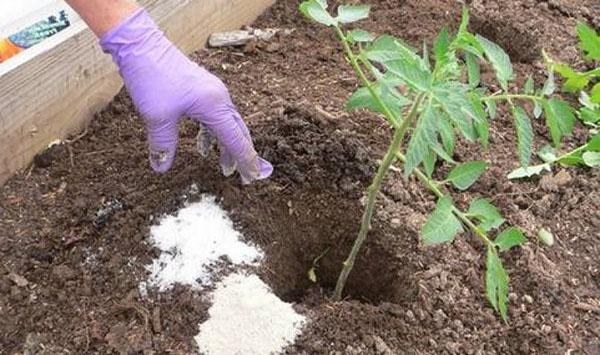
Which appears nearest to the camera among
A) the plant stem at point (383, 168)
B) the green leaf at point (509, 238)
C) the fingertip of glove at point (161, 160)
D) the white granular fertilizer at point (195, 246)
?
the plant stem at point (383, 168)

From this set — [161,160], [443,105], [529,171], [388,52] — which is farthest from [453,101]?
[529,171]

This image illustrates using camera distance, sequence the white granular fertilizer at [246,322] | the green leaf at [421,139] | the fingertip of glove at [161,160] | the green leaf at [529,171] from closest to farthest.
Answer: the green leaf at [421,139], the white granular fertilizer at [246,322], the fingertip of glove at [161,160], the green leaf at [529,171]

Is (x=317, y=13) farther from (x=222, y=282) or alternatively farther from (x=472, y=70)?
(x=222, y=282)

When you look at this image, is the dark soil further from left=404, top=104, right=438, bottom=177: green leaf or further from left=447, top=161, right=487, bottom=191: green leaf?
left=404, top=104, right=438, bottom=177: green leaf

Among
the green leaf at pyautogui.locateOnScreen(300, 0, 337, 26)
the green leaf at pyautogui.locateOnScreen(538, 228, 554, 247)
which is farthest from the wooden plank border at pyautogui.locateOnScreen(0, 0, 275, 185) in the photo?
the green leaf at pyautogui.locateOnScreen(538, 228, 554, 247)

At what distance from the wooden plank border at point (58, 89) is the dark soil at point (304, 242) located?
47 mm

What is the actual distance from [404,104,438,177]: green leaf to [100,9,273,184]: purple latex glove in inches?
28.1

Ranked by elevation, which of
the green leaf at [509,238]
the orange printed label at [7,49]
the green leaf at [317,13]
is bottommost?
the green leaf at [509,238]

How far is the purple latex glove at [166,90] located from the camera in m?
1.81

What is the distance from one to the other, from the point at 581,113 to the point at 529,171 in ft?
0.82

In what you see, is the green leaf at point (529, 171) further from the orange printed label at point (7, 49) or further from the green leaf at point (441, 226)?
the orange printed label at point (7, 49)

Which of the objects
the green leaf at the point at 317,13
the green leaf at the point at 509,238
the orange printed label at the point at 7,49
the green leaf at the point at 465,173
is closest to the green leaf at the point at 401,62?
the green leaf at the point at 317,13

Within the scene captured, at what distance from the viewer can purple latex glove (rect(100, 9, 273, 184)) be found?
181cm

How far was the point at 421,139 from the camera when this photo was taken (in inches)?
47.6
